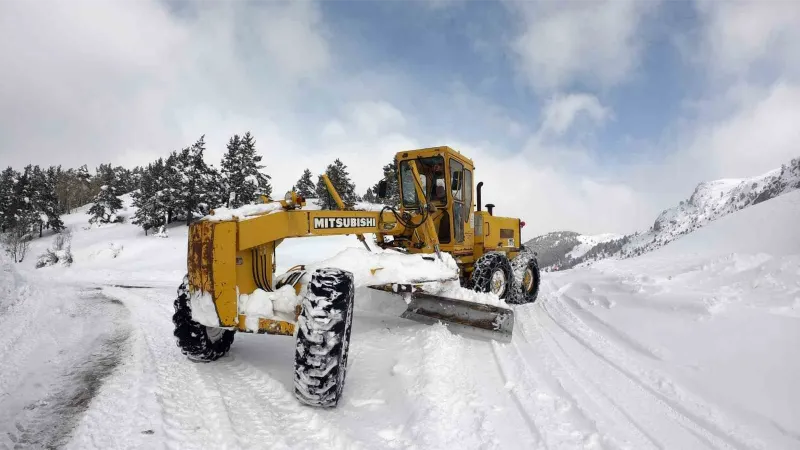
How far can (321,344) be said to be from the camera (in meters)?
3.44

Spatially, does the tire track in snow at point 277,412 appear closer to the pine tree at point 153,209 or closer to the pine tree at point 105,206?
the pine tree at point 153,209

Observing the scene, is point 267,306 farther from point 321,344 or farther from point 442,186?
point 442,186

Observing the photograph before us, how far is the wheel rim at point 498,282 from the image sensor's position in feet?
25.7

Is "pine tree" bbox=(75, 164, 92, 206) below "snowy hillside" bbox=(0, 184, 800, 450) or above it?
above

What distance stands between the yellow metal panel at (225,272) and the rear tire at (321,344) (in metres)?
0.82

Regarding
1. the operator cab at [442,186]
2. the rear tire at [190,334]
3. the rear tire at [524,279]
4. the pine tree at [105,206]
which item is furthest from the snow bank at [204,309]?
the pine tree at [105,206]

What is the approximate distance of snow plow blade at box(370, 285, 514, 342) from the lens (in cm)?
560

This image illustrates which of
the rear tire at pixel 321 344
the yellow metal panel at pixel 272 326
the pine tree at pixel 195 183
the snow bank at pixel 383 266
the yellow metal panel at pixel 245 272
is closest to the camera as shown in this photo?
the rear tire at pixel 321 344

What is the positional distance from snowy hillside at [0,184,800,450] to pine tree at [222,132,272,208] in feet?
117

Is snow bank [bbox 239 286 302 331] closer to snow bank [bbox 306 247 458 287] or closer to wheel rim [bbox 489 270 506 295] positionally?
snow bank [bbox 306 247 458 287]

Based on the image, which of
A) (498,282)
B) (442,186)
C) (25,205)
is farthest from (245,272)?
(25,205)

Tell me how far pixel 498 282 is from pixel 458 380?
13.9ft

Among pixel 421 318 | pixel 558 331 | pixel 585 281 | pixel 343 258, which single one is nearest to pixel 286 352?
pixel 343 258

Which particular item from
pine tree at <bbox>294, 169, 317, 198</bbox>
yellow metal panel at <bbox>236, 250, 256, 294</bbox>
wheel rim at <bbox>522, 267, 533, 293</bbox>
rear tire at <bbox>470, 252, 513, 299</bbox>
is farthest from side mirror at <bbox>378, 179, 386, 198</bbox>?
pine tree at <bbox>294, 169, 317, 198</bbox>
